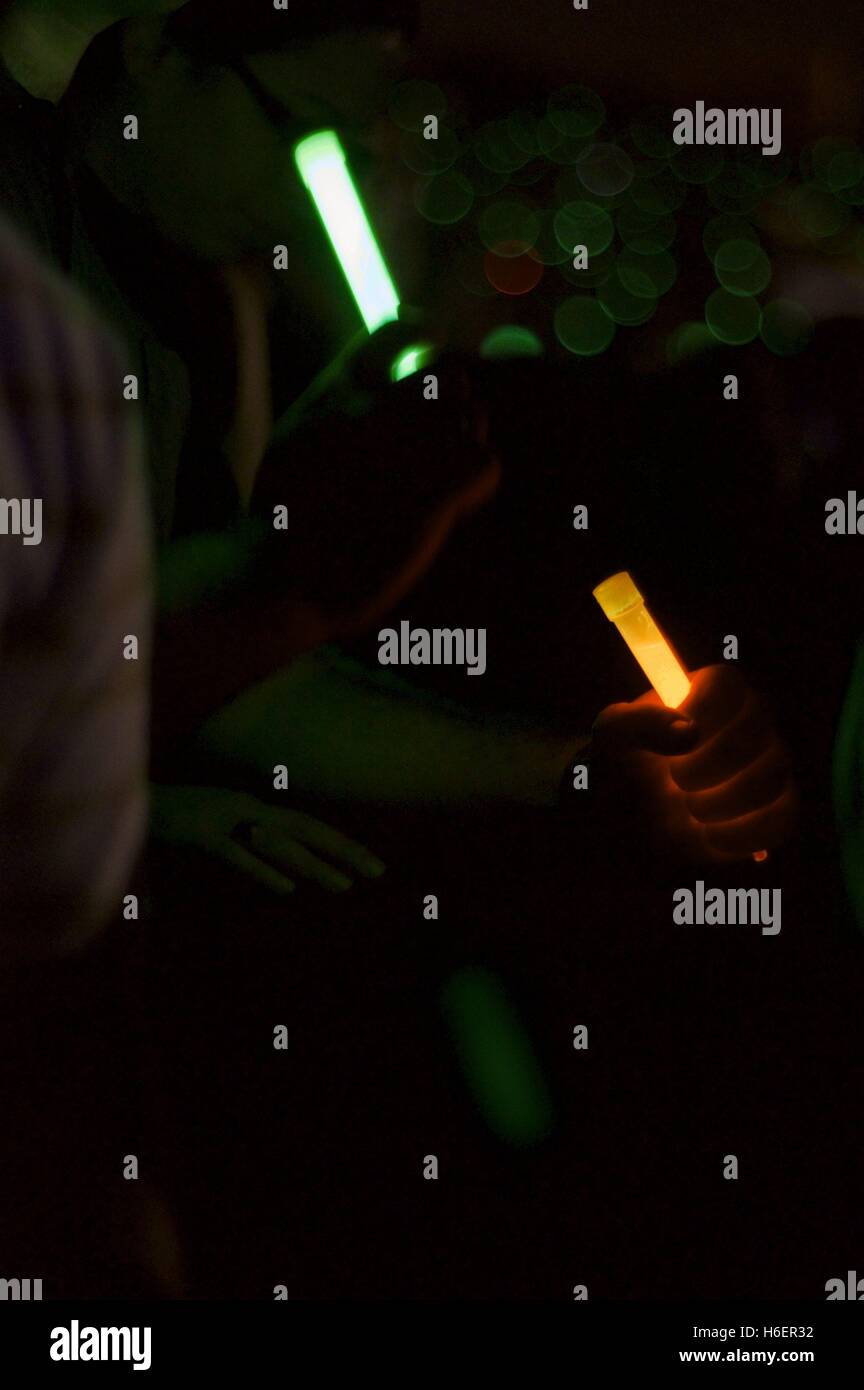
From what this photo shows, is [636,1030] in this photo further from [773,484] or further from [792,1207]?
[773,484]

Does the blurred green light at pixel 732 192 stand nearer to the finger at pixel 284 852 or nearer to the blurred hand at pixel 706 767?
the blurred hand at pixel 706 767

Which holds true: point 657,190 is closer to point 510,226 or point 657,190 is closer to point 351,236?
point 510,226

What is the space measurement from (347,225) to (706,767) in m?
0.50

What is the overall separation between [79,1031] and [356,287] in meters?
0.61

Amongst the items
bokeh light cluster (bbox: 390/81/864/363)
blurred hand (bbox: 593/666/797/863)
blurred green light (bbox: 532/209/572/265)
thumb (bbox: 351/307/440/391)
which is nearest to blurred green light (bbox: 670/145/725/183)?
bokeh light cluster (bbox: 390/81/864/363)

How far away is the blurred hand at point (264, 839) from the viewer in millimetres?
972

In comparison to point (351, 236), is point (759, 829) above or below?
below

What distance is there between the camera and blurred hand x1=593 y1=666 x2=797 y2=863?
0.97 m

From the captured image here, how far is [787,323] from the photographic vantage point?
3.23 ft

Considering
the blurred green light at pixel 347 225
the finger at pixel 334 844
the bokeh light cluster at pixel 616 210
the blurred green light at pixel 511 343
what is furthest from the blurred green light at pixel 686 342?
the finger at pixel 334 844

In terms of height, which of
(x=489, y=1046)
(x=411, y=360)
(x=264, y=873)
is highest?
(x=411, y=360)

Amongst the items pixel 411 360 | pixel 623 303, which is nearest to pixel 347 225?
pixel 411 360

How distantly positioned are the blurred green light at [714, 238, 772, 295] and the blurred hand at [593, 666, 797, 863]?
0.29 metres

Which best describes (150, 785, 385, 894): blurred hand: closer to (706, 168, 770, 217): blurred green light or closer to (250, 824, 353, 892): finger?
(250, 824, 353, 892): finger
